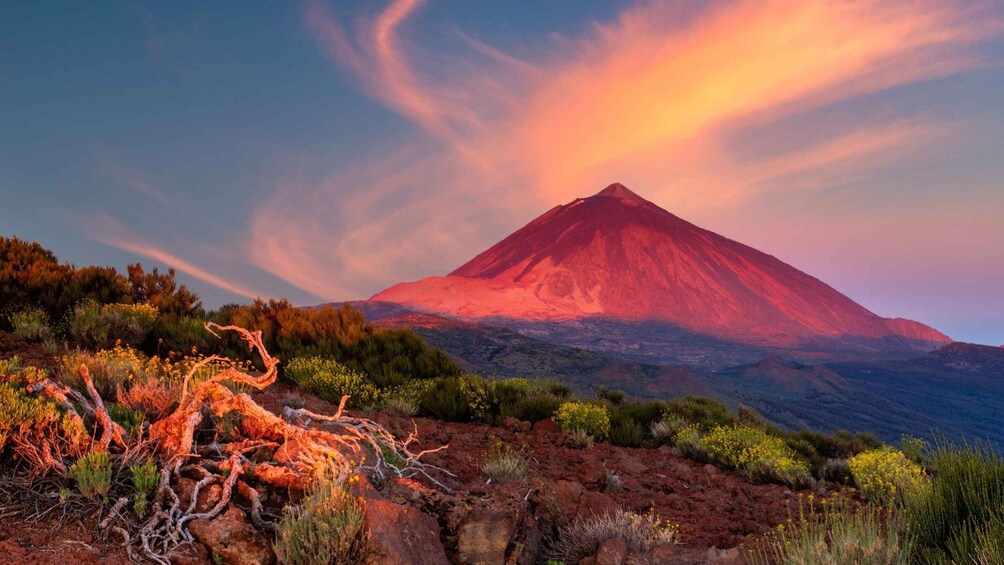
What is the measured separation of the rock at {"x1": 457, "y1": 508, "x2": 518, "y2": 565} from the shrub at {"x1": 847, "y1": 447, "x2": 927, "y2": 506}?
15.9 feet

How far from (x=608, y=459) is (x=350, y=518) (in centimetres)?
546

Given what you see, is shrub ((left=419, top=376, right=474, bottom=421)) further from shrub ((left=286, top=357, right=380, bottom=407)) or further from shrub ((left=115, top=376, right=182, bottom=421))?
shrub ((left=115, top=376, right=182, bottom=421))

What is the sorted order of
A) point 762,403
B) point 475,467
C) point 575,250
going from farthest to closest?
1. point 575,250
2. point 762,403
3. point 475,467

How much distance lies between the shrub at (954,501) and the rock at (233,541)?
15.1 ft

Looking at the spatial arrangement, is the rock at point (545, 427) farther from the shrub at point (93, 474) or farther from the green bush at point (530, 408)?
the shrub at point (93, 474)

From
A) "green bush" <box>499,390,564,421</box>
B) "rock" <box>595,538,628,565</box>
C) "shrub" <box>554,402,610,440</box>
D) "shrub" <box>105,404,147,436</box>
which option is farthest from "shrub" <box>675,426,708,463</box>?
"shrub" <box>105,404,147,436</box>

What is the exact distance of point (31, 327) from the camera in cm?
1015

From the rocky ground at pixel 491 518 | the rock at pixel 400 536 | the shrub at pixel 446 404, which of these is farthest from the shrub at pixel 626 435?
the rock at pixel 400 536

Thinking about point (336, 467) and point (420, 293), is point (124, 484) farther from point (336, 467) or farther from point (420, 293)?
point (420, 293)

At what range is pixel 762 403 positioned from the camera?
7731cm

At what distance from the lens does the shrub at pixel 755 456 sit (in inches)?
331

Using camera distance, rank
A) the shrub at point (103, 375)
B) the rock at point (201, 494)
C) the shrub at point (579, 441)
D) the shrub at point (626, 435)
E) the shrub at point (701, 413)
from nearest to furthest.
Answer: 1. the rock at point (201, 494)
2. the shrub at point (103, 375)
3. the shrub at point (579, 441)
4. the shrub at point (626, 435)
5. the shrub at point (701, 413)

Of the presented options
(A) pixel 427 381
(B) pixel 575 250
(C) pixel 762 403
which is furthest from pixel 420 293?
(A) pixel 427 381

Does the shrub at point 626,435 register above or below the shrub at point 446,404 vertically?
below
